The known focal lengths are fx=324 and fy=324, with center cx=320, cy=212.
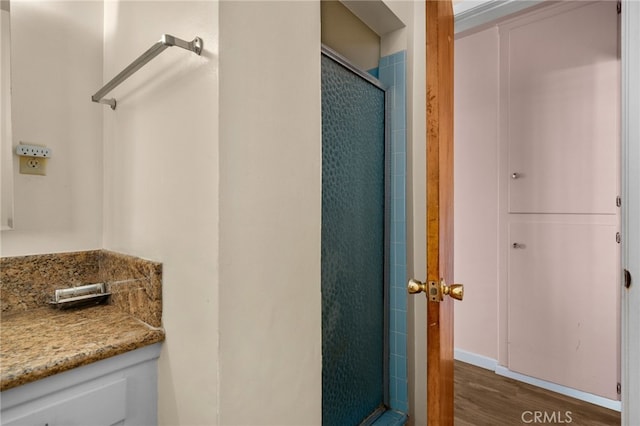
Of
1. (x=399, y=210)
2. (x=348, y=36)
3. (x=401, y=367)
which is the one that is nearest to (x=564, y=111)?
(x=399, y=210)

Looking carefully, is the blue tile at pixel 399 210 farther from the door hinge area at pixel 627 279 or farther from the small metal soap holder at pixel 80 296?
the small metal soap holder at pixel 80 296

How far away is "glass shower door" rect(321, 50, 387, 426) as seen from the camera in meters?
1.26

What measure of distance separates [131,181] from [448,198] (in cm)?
105

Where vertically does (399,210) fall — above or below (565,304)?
above

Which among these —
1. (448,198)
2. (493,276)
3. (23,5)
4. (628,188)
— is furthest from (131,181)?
(493,276)

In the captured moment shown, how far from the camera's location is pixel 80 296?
103 centimetres

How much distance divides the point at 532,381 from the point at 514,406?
1.22ft

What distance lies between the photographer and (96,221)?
3.77ft

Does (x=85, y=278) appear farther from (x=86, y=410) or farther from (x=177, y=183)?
(x=177, y=183)

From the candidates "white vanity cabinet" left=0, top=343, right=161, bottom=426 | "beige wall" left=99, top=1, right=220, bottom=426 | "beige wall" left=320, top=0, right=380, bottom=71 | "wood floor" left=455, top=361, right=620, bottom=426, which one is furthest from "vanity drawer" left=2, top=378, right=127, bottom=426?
"wood floor" left=455, top=361, right=620, bottom=426

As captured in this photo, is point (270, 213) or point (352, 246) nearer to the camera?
point (270, 213)

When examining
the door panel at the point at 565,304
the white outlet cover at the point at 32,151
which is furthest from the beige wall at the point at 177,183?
the door panel at the point at 565,304

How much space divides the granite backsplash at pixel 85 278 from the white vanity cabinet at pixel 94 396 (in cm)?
12

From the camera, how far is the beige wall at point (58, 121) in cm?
100
